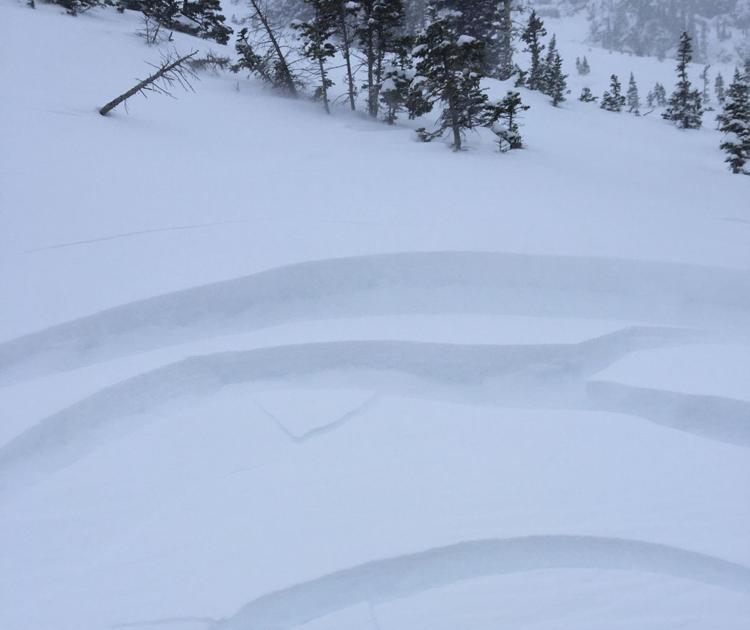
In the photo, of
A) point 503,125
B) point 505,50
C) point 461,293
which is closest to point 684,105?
point 505,50

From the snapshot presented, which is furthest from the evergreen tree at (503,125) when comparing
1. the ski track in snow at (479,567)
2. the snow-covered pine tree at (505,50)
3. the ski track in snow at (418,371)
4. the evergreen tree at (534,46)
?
the evergreen tree at (534,46)

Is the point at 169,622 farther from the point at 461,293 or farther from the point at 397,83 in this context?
the point at 397,83

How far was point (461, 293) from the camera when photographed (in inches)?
262

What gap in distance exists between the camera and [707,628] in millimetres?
3547

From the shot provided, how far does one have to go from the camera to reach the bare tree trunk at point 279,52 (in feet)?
45.8

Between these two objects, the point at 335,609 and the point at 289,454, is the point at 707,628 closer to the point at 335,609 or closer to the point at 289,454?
the point at 335,609

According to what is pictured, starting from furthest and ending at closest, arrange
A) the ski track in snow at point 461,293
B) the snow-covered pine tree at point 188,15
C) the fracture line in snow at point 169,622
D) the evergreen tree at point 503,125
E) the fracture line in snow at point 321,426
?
1. the snow-covered pine tree at point 188,15
2. the evergreen tree at point 503,125
3. the ski track in snow at point 461,293
4. the fracture line in snow at point 321,426
5. the fracture line in snow at point 169,622

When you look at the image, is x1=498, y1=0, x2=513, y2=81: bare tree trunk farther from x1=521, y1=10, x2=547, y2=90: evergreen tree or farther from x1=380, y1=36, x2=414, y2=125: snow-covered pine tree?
x1=380, y1=36, x2=414, y2=125: snow-covered pine tree

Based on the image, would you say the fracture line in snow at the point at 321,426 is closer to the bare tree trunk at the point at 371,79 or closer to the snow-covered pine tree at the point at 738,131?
the bare tree trunk at the point at 371,79

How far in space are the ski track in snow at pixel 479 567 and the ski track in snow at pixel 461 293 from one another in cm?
319

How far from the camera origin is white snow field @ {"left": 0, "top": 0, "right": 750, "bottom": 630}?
3.73 m

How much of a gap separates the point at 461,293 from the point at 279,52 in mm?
11899

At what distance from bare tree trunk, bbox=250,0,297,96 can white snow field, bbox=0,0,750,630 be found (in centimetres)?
667

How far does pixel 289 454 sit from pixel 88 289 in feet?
11.3
